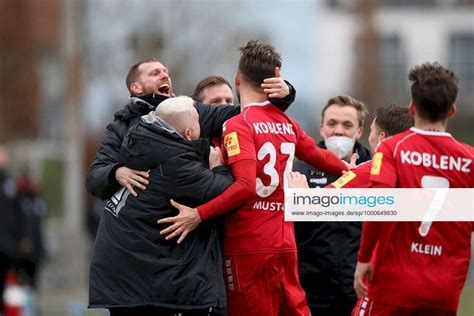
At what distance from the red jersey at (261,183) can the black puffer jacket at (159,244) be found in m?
0.21

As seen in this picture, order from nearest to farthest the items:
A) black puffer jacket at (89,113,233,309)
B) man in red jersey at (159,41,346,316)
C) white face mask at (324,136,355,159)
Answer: black puffer jacket at (89,113,233,309), man in red jersey at (159,41,346,316), white face mask at (324,136,355,159)

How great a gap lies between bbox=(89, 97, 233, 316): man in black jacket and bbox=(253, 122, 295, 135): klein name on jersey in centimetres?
35

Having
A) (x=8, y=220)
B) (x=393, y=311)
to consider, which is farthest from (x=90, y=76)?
(x=393, y=311)

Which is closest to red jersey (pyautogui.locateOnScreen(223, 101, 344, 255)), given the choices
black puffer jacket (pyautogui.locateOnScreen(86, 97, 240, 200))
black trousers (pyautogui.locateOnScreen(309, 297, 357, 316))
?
black puffer jacket (pyautogui.locateOnScreen(86, 97, 240, 200))

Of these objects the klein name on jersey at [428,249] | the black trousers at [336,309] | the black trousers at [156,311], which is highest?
the klein name on jersey at [428,249]

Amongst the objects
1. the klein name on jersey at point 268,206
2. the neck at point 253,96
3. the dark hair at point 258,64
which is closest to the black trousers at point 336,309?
the klein name on jersey at point 268,206

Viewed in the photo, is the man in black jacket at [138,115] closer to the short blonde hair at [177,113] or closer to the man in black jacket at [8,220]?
the short blonde hair at [177,113]

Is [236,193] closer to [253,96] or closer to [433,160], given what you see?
[253,96]

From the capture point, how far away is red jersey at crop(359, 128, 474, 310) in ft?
22.0

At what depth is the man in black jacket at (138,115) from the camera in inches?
298

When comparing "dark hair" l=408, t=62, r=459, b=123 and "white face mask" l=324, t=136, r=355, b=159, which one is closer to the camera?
"dark hair" l=408, t=62, r=459, b=123

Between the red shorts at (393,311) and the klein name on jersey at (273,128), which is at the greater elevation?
the klein name on jersey at (273,128)

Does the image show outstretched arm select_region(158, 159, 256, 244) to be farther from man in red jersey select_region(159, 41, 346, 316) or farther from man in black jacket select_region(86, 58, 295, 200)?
man in black jacket select_region(86, 58, 295, 200)

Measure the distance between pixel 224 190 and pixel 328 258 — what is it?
5.31 feet
